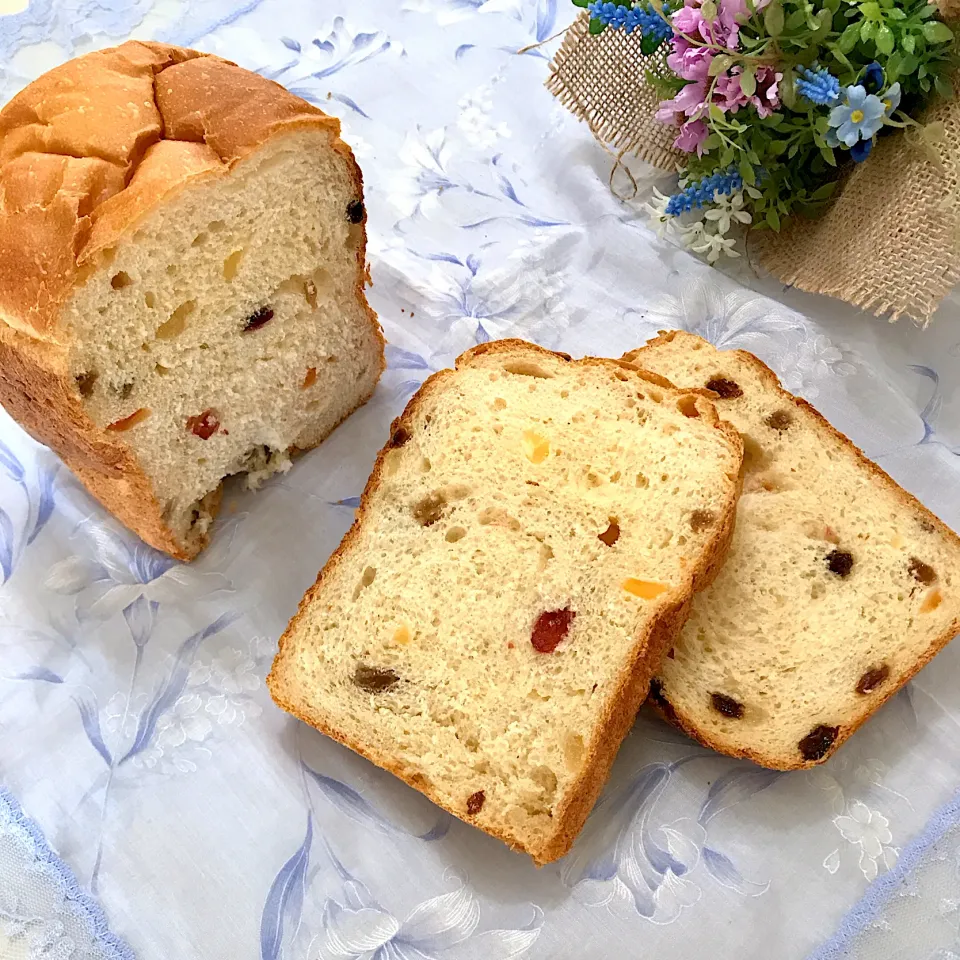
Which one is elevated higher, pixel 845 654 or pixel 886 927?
pixel 845 654

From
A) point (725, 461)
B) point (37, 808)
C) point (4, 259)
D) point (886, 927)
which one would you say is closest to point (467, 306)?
point (725, 461)

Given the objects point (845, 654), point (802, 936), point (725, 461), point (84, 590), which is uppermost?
point (725, 461)

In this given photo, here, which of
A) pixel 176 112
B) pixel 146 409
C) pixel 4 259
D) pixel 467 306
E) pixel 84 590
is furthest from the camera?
pixel 467 306

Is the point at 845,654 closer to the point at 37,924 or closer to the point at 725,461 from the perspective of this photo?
the point at 725,461


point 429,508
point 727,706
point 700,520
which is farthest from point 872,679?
point 429,508

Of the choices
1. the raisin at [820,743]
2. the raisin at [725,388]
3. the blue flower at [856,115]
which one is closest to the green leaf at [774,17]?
the blue flower at [856,115]

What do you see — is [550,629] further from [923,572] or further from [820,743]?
[923,572]

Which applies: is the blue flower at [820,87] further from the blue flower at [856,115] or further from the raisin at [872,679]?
the raisin at [872,679]

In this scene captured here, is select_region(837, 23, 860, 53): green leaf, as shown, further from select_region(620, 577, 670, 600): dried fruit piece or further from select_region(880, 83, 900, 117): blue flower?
select_region(620, 577, 670, 600): dried fruit piece
